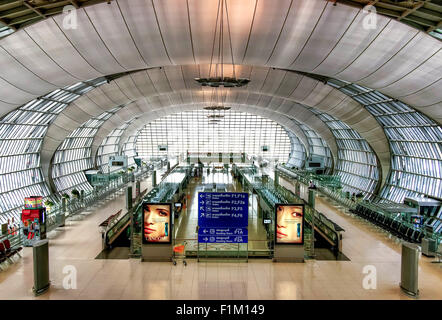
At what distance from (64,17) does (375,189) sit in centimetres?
3647

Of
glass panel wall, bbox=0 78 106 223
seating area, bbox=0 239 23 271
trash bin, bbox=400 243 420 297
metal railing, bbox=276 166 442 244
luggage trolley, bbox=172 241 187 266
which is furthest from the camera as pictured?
glass panel wall, bbox=0 78 106 223

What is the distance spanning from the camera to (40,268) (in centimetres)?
1018

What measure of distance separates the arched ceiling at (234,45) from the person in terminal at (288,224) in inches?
403

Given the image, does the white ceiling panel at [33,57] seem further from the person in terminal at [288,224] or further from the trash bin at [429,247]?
the trash bin at [429,247]

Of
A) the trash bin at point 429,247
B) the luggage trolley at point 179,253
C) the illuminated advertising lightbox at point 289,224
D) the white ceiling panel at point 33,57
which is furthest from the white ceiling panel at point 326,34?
the white ceiling panel at point 33,57

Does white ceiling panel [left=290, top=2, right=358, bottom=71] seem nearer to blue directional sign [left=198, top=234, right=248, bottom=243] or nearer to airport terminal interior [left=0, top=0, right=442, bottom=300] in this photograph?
airport terminal interior [left=0, top=0, right=442, bottom=300]

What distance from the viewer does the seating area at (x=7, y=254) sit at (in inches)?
477

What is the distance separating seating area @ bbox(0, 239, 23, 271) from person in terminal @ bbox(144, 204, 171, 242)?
14.3 feet

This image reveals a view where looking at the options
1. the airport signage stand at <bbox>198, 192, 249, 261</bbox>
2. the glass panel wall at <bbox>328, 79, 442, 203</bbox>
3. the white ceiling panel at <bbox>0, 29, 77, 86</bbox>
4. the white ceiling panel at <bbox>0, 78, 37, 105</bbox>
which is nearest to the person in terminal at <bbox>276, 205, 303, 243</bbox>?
the airport signage stand at <bbox>198, 192, 249, 261</bbox>

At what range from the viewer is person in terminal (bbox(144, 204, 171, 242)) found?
13.4 meters
